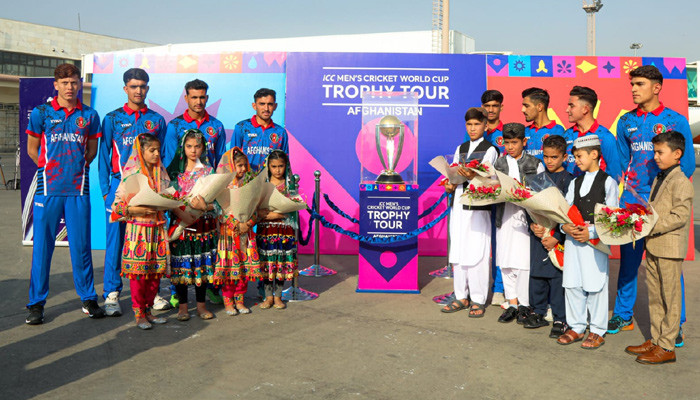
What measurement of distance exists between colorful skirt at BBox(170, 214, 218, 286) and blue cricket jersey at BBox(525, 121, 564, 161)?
300 cm

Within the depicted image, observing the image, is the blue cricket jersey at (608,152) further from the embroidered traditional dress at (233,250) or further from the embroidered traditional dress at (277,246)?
the embroidered traditional dress at (233,250)

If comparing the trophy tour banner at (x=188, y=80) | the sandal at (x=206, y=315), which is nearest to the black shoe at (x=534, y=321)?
the sandal at (x=206, y=315)

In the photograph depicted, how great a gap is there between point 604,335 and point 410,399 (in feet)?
7.03

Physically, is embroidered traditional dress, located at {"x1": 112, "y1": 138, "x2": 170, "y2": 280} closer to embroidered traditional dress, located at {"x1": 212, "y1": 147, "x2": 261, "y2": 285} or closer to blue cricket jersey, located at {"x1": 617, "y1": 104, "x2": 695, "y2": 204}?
embroidered traditional dress, located at {"x1": 212, "y1": 147, "x2": 261, "y2": 285}

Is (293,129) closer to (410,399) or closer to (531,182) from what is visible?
(531,182)

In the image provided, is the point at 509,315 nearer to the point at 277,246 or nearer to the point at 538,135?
the point at 538,135

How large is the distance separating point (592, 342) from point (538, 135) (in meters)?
2.05

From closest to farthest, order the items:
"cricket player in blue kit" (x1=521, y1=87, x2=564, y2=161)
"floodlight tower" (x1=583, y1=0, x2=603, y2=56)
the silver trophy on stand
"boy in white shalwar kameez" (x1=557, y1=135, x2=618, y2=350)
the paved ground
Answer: the paved ground
"boy in white shalwar kameez" (x1=557, y1=135, x2=618, y2=350)
"cricket player in blue kit" (x1=521, y1=87, x2=564, y2=161)
the silver trophy on stand
"floodlight tower" (x1=583, y1=0, x2=603, y2=56)

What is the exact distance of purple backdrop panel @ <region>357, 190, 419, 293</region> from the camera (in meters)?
6.24

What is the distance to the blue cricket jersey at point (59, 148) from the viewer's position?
512 centimetres

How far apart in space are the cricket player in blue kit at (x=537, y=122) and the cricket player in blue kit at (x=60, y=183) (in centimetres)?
395

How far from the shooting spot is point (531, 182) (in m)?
4.96

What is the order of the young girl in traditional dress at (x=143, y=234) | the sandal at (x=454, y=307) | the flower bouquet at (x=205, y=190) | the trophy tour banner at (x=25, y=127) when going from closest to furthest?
the young girl in traditional dress at (x=143, y=234), the flower bouquet at (x=205, y=190), the sandal at (x=454, y=307), the trophy tour banner at (x=25, y=127)

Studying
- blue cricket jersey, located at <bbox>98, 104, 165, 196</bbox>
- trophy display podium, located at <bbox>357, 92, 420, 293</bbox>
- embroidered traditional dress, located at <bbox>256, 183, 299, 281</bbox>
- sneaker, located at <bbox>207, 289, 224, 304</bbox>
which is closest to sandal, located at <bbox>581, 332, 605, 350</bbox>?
trophy display podium, located at <bbox>357, 92, 420, 293</bbox>
